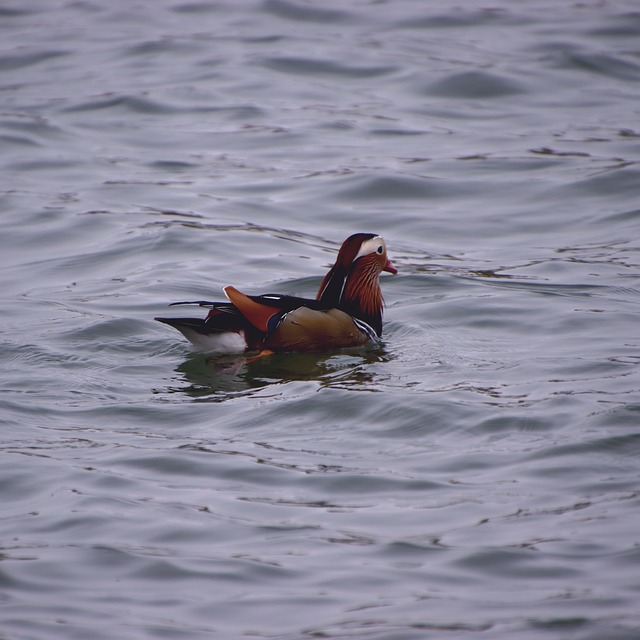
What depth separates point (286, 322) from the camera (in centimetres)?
802

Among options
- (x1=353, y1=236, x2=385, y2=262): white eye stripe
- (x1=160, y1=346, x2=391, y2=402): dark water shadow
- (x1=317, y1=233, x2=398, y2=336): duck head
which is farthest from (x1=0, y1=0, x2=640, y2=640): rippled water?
(x1=353, y1=236, x2=385, y2=262): white eye stripe

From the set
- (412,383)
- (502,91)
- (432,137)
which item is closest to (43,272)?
(412,383)

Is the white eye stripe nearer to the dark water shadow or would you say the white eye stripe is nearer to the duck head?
the duck head

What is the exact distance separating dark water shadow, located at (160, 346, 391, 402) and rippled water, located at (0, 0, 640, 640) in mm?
33

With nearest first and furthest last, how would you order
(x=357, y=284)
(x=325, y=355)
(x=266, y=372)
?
(x=266, y=372) → (x=325, y=355) → (x=357, y=284)

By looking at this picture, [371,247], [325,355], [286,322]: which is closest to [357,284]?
[371,247]

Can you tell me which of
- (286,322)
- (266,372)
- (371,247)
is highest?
(371,247)

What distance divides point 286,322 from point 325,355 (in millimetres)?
420

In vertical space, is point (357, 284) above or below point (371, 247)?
below

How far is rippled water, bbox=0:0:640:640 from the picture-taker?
4766 millimetres

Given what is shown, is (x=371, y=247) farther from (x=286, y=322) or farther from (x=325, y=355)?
(x=286, y=322)

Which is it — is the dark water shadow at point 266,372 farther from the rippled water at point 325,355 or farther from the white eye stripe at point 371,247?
the white eye stripe at point 371,247

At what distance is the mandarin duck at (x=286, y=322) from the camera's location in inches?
313

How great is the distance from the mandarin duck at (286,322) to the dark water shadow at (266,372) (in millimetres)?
77
